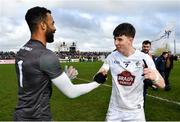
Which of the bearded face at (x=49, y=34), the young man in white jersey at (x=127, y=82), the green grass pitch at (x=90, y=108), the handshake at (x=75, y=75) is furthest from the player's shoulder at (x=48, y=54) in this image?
the green grass pitch at (x=90, y=108)

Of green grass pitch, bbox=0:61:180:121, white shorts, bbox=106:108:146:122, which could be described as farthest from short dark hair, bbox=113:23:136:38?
green grass pitch, bbox=0:61:180:121

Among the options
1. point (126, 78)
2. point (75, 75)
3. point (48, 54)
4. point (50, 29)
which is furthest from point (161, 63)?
point (48, 54)

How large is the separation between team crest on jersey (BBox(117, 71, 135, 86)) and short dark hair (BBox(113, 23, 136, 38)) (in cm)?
57

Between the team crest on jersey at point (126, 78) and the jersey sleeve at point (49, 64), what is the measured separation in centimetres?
174

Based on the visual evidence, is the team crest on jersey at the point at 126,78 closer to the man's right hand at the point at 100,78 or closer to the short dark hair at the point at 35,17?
the man's right hand at the point at 100,78

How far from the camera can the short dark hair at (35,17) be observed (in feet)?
16.1

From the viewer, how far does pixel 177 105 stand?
14641mm

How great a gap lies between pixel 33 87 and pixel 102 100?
1160 cm

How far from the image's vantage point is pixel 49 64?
15.5 ft

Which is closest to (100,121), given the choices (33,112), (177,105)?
(177,105)

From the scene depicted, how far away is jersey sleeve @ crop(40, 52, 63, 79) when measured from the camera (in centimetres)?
471

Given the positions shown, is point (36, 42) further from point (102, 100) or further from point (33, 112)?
point (102, 100)

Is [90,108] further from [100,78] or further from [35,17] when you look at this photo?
[35,17]

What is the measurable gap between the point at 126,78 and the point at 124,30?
0.71m
